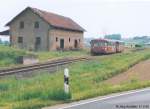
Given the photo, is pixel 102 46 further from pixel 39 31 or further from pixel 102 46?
pixel 39 31

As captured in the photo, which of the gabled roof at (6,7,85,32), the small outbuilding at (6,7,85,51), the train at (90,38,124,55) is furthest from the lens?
the gabled roof at (6,7,85,32)

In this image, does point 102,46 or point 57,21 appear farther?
point 57,21

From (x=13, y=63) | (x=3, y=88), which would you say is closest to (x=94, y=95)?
(x=3, y=88)

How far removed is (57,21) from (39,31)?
4638 mm

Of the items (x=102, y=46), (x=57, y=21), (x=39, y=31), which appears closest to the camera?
(x=102, y=46)

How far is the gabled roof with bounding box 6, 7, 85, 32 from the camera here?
229 feet

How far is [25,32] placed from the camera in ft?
237

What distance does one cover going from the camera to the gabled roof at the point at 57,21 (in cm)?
6977

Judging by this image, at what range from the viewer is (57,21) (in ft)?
242

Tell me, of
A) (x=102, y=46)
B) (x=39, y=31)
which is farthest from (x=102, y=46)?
(x=39, y=31)

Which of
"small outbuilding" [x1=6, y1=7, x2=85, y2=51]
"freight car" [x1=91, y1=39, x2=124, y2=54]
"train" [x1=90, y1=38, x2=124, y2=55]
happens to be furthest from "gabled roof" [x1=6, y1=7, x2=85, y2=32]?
"freight car" [x1=91, y1=39, x2=124, y2=54]

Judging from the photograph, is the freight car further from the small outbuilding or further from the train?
the small outbuilding

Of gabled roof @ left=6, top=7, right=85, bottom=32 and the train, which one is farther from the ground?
gabled roof @ left=6, top=7, right=85, bottom=32

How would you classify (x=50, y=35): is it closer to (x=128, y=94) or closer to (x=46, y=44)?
(x=46, y=44)
